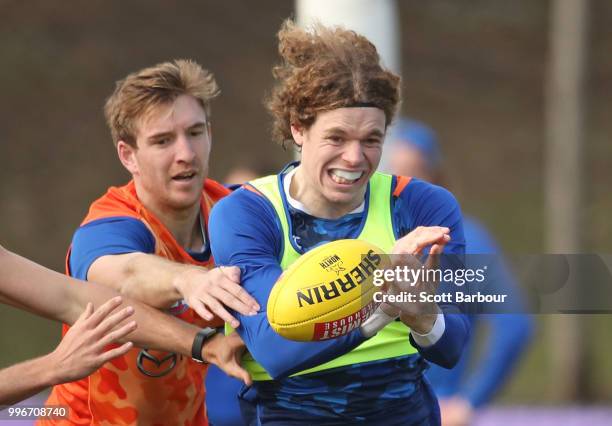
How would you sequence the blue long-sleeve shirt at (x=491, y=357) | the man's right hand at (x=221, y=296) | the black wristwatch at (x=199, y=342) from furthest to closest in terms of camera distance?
the blue long-sleeve shirt at (x=491, y=357) < the black wristwatch at (x=199, y=342) < the man's right hand at (x=221, y=296)

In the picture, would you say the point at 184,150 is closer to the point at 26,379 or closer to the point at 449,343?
the point at 26,379

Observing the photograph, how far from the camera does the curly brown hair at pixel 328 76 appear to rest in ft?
12.7

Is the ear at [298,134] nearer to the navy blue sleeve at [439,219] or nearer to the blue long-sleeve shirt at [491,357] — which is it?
the navy blue sleeve at [439,219]

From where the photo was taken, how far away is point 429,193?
4.05 m

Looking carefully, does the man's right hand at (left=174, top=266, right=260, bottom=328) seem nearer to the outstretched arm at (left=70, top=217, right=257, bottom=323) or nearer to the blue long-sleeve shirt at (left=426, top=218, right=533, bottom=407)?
the outstretched arm at (left=70, top=217, right=257, bottom=323)

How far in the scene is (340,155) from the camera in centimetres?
386

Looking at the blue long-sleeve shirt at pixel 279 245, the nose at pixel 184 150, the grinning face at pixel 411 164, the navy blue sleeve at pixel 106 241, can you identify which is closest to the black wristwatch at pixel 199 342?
the blue long-sleeve shirt at pixel 279 245

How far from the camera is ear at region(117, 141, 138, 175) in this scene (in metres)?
4.85

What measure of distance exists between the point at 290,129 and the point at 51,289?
0.99 m

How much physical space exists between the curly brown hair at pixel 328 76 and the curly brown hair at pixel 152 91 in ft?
2.42

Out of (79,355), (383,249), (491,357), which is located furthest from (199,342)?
(491,357)

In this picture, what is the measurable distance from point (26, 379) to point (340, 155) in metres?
1.22

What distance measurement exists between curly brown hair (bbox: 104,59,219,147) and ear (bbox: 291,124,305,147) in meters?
0.81

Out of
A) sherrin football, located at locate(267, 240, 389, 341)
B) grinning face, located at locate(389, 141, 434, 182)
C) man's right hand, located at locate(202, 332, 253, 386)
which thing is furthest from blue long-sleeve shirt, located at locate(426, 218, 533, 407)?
sherrin football, located at locate(267, 240, 389, 341)
